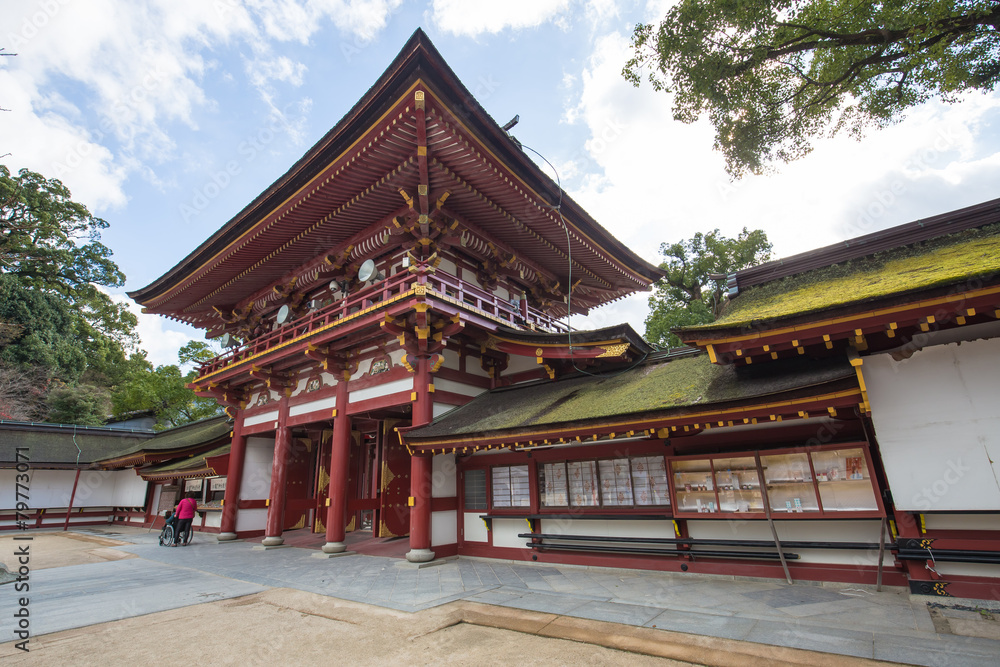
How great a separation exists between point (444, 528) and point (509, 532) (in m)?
1.52

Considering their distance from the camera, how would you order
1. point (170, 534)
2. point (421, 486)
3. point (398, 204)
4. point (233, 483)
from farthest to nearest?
point (233, 483)
point (170, 534)
point (398, 204)
point (421, 486)

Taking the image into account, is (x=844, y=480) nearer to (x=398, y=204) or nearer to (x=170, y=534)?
(x=398, y=204)

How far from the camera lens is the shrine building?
5234 mm

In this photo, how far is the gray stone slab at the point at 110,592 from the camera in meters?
5.53

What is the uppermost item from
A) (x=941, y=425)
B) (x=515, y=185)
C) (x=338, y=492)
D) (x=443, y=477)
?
(x=515, y=185)

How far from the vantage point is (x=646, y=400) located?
695 cm

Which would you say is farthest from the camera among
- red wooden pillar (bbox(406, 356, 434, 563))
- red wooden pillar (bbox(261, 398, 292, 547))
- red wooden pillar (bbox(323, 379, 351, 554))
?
red wooden pillar (bbox(261, 398, 292, 547))

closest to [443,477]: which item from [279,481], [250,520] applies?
[279,481]

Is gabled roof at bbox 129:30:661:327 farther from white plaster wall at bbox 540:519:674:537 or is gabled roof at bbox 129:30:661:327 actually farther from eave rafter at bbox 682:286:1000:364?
white plaster wall at bbox 540:519:674:537

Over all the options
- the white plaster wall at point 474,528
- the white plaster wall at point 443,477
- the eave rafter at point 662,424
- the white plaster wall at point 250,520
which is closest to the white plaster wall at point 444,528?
the white plaster wall at point 474,528

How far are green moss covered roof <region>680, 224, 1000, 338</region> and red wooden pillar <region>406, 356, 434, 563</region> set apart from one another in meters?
5.89

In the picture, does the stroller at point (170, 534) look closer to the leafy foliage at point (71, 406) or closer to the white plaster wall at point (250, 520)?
the white plaster wall at point (250, 520)

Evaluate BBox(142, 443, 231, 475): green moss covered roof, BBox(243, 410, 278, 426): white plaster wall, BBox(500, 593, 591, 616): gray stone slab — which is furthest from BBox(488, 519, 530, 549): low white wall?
BBox(142, 443, 231, 475): green moss covered roof

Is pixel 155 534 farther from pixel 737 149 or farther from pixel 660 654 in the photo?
pixel 737 149
